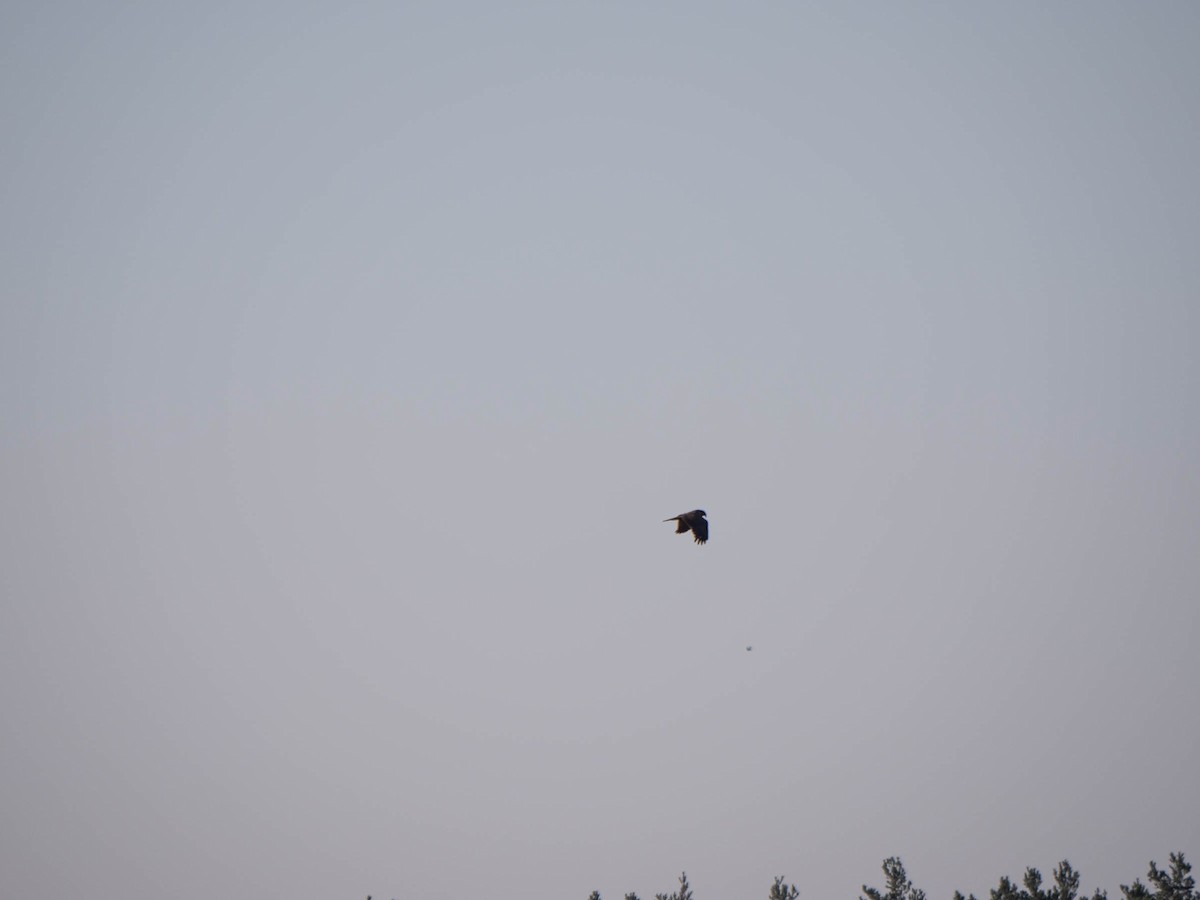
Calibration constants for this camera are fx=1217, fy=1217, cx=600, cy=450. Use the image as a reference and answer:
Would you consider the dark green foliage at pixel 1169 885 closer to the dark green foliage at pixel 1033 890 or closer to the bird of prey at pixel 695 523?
the dark green foliage at pixel 1033 890

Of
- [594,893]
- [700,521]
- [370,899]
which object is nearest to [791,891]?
[594,893]

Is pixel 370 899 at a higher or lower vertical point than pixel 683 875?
lower

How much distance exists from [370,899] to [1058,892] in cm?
3240

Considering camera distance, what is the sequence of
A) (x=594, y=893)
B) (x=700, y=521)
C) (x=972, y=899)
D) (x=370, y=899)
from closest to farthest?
(x=700, y=521)
(x=370, y=899)
(x=972, y=899)
(x=594, y=893)

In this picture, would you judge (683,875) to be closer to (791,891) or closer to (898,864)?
(791,891)

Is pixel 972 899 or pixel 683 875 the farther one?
pixel 683 875

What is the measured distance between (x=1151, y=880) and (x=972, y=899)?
9321mm

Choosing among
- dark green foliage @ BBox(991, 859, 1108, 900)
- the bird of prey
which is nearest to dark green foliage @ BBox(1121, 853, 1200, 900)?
dark green foliage @ BBox(991, 859, 1108, 900)

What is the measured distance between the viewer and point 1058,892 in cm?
5788

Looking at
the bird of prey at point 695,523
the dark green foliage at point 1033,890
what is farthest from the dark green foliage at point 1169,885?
the bird of prey at point 695,523

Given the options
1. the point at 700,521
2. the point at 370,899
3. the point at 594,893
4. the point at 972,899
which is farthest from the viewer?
the point at 594,893

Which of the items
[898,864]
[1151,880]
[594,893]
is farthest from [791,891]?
[1151,880]

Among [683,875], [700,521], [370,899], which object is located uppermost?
[700,521]

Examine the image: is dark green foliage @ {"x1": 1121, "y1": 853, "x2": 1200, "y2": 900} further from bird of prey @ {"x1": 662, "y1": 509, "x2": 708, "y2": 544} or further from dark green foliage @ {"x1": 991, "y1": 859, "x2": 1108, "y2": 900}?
bird of prey @ {"x1": 662, "y1": 509, "x2": 708, "y2": 544}
